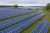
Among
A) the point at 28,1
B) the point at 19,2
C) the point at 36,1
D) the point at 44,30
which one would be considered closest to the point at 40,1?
the point at 36,1

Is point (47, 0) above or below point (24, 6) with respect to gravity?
above

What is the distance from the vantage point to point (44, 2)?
2.48 meters

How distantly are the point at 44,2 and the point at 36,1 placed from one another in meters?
0.21

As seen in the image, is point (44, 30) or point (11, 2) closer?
point (44, 30)

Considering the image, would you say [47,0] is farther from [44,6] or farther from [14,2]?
[14,2]

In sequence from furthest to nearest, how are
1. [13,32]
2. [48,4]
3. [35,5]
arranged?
1. [35,5]
2. [48,4]
3. [13,32]

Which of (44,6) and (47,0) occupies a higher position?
(47,0)

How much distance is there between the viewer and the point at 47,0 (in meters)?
2.46

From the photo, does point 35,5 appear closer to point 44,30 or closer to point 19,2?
point 19,2

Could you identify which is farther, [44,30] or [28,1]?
[28,1]

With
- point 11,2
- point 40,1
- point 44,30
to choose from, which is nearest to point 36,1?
point 40,1

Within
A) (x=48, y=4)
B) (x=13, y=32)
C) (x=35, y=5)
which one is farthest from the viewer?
(x=35, y=5)

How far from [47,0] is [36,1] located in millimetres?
278

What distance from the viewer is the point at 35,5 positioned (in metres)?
2.61
